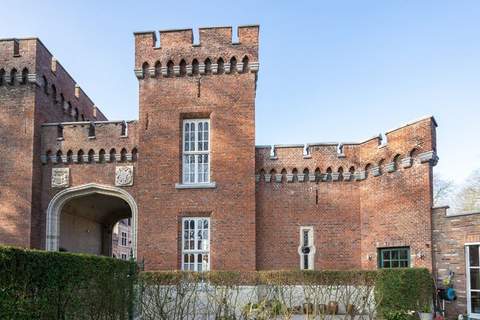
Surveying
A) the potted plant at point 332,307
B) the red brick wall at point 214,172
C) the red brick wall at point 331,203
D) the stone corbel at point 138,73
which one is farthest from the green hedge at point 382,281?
the stone corbel at point 138,73

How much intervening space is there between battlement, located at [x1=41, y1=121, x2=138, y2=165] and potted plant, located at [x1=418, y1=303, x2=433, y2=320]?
1089 centimetres

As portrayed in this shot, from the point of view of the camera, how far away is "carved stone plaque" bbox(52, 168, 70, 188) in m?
17.9

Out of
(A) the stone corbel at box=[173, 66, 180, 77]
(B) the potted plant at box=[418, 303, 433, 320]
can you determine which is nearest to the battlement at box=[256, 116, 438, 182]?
(A) the stone corbel at box=[173, 66, 180, 77]

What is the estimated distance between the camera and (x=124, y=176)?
17656mm

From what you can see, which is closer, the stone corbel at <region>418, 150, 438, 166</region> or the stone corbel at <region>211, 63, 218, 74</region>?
the stone corbel at <region>418, 150, 438, 166</region>

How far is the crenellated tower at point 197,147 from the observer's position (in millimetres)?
16547

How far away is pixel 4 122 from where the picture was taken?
58.4 ft

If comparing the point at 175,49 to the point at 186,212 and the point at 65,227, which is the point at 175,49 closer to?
the point at 186,212

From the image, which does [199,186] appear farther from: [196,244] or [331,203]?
[331,203]

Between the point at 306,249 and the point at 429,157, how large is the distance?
17.6 ft

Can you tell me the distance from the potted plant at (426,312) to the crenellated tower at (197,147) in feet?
18.4

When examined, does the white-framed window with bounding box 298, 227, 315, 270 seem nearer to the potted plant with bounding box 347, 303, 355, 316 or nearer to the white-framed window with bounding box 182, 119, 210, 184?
the white-framed window with bounding box 182, 119, 210, 184

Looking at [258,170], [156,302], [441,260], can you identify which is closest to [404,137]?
[441,260]

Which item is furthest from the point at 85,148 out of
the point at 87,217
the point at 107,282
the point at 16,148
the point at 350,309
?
the point at 350,309
